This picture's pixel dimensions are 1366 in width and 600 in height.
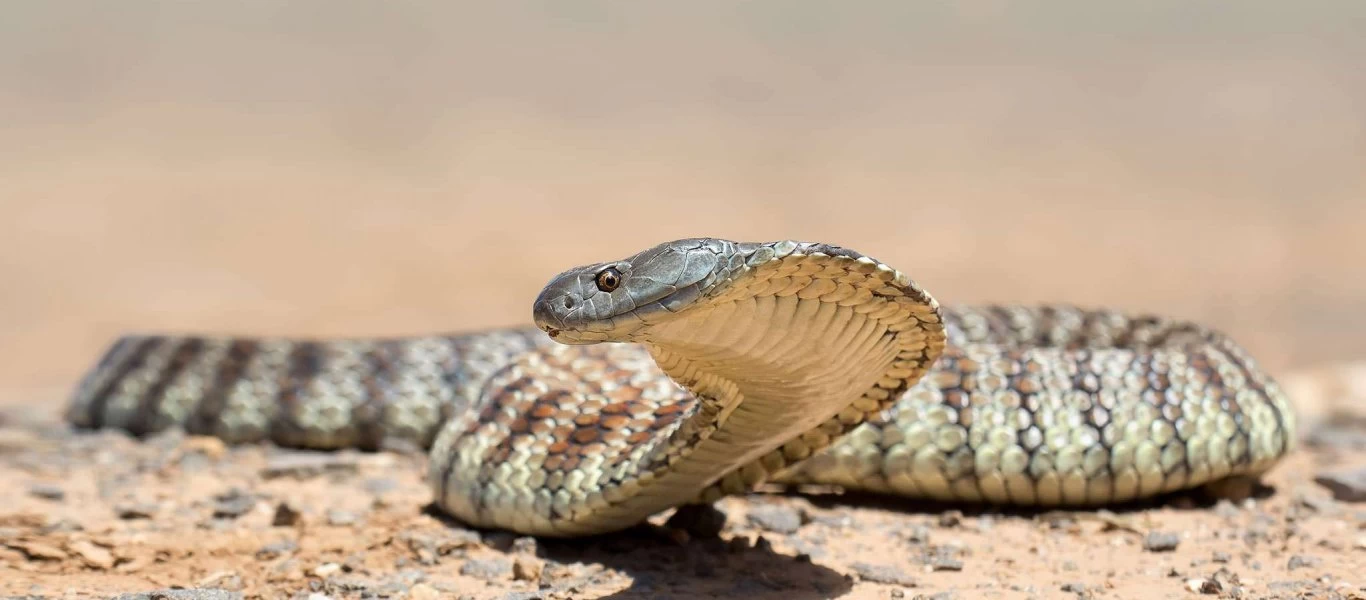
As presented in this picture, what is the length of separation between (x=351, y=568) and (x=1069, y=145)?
29.0m

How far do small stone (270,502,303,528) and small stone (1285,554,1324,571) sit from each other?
161 inches

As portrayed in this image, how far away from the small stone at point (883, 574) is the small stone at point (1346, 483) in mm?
2606

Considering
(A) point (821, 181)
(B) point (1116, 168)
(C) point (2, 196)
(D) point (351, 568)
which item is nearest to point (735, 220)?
(A) point (821, 181)

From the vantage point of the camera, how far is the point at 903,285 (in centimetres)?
447

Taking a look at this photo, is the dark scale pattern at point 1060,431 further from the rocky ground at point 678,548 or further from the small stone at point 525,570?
the small stone at point 525,570

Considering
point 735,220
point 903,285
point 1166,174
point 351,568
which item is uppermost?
point 1166,174

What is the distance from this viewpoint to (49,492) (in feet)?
24.5

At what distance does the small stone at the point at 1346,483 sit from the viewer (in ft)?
23.9

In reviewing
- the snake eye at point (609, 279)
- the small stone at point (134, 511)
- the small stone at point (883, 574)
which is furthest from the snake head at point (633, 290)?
the small stone at point (134, 511)

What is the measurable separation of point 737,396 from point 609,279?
785 mm

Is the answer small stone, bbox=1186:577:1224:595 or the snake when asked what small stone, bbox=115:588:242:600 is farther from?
small stone, bbox=1186:577:1224:595

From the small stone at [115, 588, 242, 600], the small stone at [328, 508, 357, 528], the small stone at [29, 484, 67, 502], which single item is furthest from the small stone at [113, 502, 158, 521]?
the small stone at [115, 588, 242, 600]

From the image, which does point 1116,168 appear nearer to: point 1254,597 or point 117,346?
point 117,346

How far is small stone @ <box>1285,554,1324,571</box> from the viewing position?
6047mm
